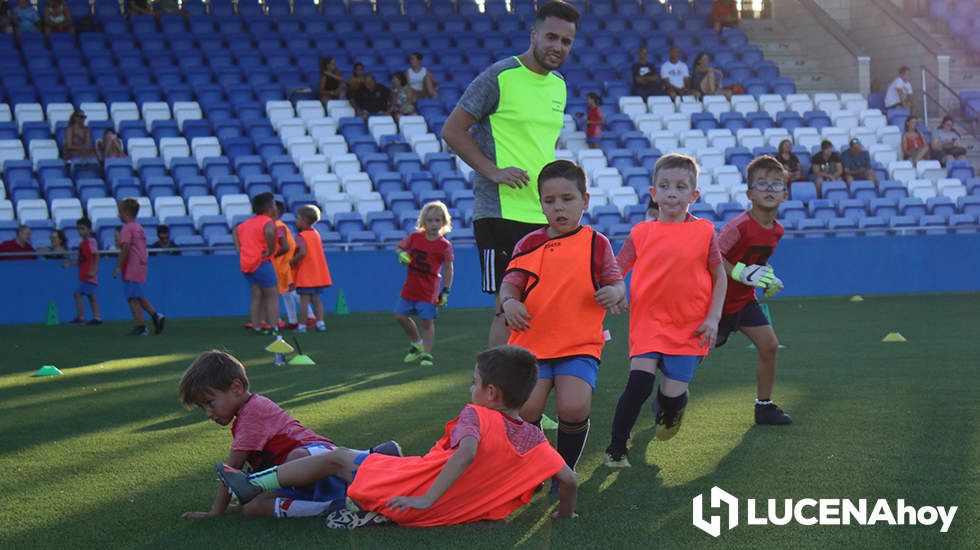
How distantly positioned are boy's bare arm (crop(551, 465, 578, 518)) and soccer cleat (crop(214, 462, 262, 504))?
1141 mm

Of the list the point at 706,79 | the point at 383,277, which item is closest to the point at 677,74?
the point at 706,79

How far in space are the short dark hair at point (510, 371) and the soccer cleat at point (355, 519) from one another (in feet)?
2.01

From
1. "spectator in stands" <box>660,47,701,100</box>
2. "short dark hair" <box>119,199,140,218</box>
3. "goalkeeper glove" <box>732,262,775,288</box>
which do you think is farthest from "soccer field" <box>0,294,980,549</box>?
"spectator in stands" <box>660,47,701,100</box>

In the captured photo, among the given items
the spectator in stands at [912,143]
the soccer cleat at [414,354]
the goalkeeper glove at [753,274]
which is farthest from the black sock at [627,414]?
the spectator in stands at [912,143]

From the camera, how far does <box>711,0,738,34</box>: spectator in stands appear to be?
26.9m

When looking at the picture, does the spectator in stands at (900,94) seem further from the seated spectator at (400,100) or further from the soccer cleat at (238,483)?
the soccer cleat at (238,483)

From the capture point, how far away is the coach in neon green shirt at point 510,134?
19.0 ft

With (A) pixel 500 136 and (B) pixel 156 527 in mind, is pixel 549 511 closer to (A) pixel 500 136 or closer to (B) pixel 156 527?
(B) pixel 156 527

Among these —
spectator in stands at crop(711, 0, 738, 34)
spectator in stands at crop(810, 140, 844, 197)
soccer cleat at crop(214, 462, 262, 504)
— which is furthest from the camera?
spectator in stands at crop(711, 0, 738, 34)

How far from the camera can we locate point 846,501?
4.42m

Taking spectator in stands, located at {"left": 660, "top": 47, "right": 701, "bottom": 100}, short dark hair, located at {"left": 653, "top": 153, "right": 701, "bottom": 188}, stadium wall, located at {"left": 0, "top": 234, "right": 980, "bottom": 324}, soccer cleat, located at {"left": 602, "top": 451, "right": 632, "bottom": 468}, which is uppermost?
spectator in stands, located at {"left": 660, "top": 47, "right": 701, "bottom": 100}

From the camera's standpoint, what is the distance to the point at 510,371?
4223 mm

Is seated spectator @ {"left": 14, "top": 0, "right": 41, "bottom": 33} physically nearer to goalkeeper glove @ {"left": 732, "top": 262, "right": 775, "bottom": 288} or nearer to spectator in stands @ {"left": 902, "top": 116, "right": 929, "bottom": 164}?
spectator in stands @ {"left": 902, "top": 116, "right": 929, "bottom": 164}

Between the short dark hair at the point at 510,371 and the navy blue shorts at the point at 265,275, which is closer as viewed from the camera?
the short dark hair at the point at 510,371
